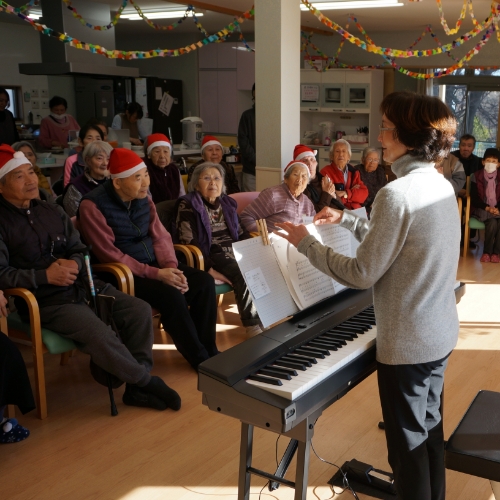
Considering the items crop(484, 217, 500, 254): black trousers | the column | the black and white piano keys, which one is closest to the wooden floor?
the black and white piano keys

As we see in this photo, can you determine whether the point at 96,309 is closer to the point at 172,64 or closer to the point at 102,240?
the point at 102,240

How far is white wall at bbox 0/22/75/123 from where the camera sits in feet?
32.2

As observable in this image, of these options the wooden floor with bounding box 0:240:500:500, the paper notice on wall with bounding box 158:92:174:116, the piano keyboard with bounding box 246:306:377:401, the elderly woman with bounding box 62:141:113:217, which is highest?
the paper notice on wall with bounding box 158:92:174:116

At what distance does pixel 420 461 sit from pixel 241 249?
2.79ft

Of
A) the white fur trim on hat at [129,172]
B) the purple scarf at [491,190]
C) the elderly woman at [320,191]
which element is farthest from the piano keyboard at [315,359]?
the purple scarf at [491,190]

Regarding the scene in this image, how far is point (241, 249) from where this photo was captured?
6.88 feet

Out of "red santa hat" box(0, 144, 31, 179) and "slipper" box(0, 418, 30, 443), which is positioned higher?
"red santa hat" box(0, 144, 31, 179)

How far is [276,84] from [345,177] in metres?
1.28

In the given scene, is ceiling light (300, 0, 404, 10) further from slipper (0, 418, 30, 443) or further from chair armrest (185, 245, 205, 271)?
slipper (0, 418, 30, 443)

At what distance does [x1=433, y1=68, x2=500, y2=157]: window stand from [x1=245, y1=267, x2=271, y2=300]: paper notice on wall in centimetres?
814

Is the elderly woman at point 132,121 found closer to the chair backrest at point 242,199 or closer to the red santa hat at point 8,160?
the chair backrest at point 242,199

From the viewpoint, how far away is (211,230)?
4.19 m

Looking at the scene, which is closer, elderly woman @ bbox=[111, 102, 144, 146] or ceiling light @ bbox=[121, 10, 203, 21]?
elderly woman @ bbox=[111, 102, 144, 146]

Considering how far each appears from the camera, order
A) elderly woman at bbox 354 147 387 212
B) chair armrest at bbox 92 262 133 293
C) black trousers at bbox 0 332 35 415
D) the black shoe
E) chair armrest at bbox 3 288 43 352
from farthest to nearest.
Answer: elderly woman at bbox 354 147 387 212 < chair armrest at bbox 92 262 133 293 < the black shoe < chair armrest at bbox 3 288 43 352 < black trousers at bbox 0 332 35 415
